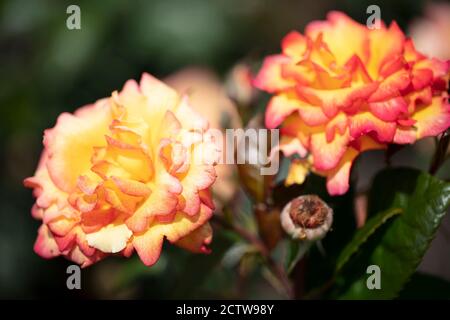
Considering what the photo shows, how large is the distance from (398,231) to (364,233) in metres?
0.04

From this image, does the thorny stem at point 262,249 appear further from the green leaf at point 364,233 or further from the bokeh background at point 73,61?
the bokeh background at point 73,61

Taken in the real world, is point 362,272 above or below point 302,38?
below

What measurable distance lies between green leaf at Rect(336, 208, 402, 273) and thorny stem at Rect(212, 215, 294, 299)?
0.12 metres

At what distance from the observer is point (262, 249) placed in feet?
3.37

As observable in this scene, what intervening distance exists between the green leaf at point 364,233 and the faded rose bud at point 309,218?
1.7 inches

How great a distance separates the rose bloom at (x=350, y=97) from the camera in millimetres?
824

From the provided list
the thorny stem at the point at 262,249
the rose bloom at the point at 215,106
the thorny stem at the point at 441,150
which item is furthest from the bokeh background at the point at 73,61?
the thorny stem at the point at 441,150

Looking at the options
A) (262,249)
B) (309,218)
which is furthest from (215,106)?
(309,218)

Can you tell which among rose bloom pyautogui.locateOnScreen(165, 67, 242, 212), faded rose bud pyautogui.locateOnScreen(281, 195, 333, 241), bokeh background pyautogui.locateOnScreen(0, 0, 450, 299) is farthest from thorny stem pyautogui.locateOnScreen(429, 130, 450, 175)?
bokeh background pyautogui.locateOnScreen(0, 0, 450, 299)

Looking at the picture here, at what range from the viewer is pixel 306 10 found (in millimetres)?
2146

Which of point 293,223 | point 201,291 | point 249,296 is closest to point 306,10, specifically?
point 249,296

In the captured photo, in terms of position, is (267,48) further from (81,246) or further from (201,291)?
(81,246)

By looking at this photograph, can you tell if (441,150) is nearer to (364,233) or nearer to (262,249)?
(364,233)
